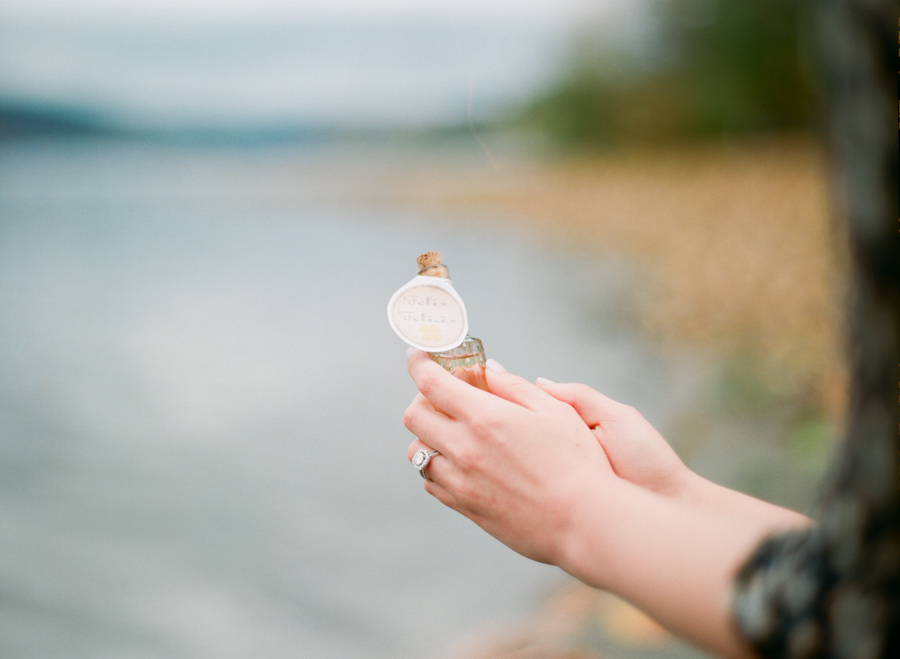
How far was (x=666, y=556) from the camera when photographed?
42 cm

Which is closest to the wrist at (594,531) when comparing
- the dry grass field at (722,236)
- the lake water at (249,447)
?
the dry grass field at (722,236)

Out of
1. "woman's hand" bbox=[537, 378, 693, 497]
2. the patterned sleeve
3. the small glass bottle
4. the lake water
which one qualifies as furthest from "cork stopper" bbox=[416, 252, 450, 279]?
the lake water

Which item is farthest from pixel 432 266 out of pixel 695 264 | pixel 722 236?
pixel 722 236

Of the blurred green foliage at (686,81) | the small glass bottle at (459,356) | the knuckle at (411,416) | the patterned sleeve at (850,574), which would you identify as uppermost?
the blurred green foliage at (686,81)

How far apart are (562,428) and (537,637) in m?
0.81

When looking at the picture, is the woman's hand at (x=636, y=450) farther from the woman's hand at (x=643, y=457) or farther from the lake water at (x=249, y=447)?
the lake water at (x=249, y=447)

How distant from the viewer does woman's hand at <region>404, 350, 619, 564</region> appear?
1.74 ft

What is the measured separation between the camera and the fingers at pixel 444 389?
60 cm

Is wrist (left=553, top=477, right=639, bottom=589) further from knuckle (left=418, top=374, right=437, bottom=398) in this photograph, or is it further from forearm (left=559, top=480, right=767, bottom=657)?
knuckle (left=418, top=374, right=437, bottom=398)

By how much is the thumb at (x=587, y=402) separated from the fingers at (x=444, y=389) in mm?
147

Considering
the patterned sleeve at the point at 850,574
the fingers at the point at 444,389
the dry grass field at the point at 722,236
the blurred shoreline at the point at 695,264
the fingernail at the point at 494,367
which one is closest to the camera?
the patterned sleeve at the point at 850,574

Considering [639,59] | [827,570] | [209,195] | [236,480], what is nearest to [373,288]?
[236,480]

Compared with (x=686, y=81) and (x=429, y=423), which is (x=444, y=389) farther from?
(x=686, y=81)

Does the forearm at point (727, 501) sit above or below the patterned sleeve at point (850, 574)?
above
